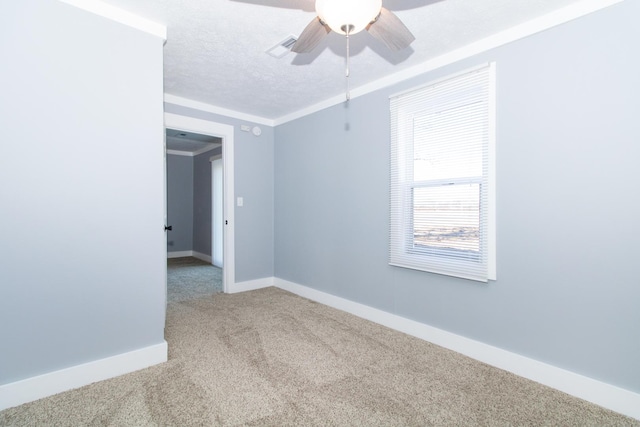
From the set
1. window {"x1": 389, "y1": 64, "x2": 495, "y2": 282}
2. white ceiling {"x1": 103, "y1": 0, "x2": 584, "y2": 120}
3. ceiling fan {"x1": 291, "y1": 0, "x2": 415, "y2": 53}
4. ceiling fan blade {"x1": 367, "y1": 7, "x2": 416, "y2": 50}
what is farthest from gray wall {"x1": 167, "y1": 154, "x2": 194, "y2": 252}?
ceiling fan blade {"x1": 367, "y1": 7, "x2": 416, "y2": 50}

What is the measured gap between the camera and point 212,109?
12.2 ft

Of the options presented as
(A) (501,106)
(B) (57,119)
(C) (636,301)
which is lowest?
(C) (636,301)

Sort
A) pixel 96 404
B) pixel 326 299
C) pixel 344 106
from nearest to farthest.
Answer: pixel 96 404 < pixel 344 106 < pixel 326 299

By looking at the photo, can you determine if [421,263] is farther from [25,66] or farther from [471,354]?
[25,66]

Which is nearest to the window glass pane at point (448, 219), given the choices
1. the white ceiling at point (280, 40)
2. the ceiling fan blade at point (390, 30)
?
the white ceiling at point (280, 40)

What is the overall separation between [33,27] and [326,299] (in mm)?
3282

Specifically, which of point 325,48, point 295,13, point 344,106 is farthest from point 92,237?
point 344,106

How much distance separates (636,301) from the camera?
165cm

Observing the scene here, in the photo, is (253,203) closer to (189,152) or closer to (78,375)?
(78,375)

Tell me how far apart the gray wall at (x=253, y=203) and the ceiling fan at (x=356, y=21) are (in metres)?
2.53

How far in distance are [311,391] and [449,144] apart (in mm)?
2101

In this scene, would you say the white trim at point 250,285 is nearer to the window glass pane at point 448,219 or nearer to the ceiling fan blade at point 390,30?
the window glass pane at point 448,219

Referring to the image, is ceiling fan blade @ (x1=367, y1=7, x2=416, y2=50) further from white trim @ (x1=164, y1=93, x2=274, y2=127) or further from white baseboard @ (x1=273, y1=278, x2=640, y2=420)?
white trim @ (x1=164, y1=93, x2=274, y2=127)

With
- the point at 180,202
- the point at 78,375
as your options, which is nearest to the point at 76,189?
the point at 78,375
